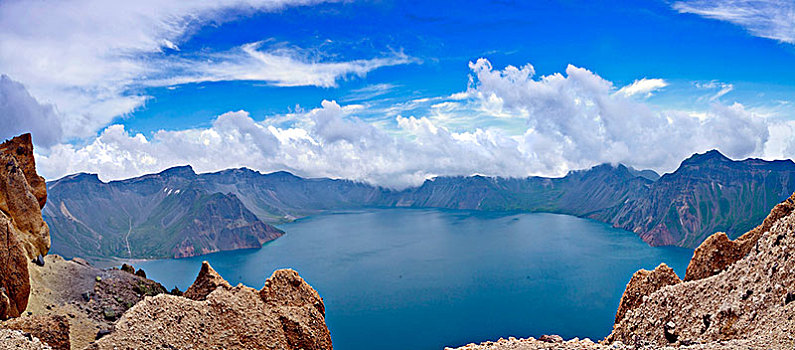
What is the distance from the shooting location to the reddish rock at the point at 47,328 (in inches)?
680

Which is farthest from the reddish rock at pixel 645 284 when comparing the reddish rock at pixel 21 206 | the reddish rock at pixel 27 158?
the reddish rock at pixel 27 158

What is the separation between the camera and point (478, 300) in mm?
88375

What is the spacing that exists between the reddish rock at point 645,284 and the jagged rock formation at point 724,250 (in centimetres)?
147

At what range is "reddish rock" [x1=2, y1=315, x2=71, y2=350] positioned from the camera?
17281mm

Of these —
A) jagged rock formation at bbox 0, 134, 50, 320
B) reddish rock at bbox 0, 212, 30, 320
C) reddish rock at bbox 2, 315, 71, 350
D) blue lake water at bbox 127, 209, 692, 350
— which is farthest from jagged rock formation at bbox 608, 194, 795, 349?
blue lake water at bbox 127, 209, 692, 350

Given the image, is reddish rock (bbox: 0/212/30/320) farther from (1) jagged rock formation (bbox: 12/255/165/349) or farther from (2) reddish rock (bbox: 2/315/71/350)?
(2) reddish rock (bbox: 2/315/71/350)

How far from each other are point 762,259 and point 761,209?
220 meters

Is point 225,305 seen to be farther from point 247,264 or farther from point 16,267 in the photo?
point 247,264

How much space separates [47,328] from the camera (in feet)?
58.6

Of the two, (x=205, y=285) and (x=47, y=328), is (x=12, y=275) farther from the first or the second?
(x=205, y=285)

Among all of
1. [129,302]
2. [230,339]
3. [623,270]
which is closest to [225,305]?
[230,339]

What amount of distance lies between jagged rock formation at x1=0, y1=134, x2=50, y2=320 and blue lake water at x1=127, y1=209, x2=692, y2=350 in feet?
149

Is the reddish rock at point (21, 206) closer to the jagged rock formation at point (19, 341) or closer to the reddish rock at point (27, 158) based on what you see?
the reddish rock at point (27, 158)

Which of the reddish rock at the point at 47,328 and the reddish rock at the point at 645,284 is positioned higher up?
the reddish rock at the point at 645,284
